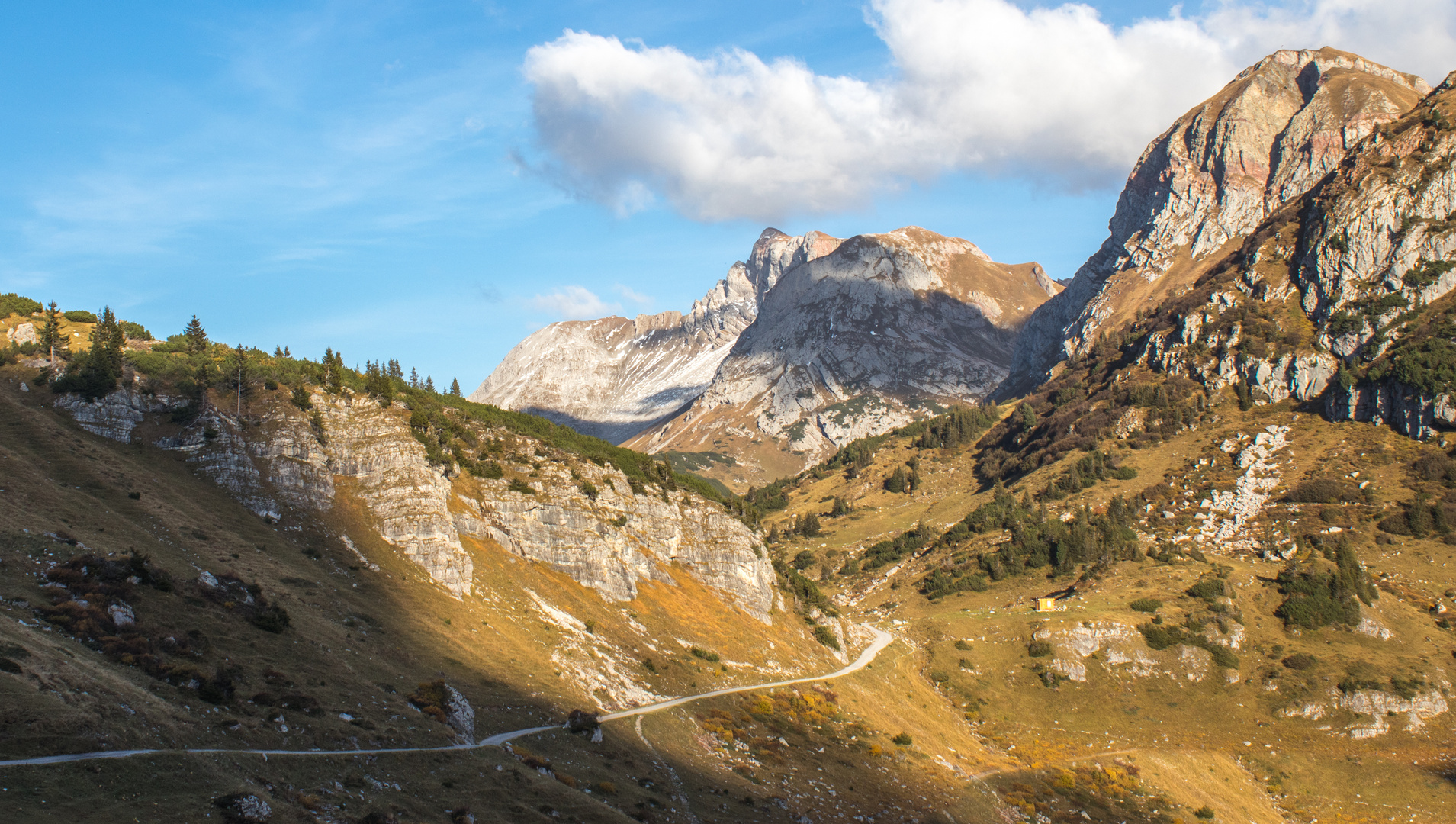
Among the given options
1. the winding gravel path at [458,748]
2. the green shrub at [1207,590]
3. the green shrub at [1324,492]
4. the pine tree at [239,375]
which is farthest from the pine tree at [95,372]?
the green shrub at [1324,492]

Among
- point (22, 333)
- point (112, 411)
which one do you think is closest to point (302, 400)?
point (112, 411)

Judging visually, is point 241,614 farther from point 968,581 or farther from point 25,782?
point 968,581

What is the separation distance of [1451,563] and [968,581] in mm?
83441

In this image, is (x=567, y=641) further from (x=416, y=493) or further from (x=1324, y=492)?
(x=1324, y=492)

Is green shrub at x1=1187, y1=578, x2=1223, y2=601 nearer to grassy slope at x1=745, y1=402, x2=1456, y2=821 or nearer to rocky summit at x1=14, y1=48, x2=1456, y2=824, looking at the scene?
rocky summit at x1=14, y1=48, x2=1456, y2=824

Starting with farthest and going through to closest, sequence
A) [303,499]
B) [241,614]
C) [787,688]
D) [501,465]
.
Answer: [501,465]
[787,688]
[303,499]
[241,614]

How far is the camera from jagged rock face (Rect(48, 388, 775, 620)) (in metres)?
82.1

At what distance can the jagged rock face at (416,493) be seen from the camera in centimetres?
8212

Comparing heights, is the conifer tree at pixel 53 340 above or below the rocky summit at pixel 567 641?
above

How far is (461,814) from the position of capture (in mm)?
38781

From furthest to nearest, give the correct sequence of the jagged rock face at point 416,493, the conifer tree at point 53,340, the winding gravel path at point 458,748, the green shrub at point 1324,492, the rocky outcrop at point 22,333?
1. the green shrub at point 1324,492
2. the rocky outcrop at point 22,333
3. the conifer tree at point 53,340
4. the jagged rock face at point 416,493
5. the winding gravel path at point 458,748

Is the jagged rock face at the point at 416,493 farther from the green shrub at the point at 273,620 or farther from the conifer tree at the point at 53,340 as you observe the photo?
the green shrub at the point at 273,620

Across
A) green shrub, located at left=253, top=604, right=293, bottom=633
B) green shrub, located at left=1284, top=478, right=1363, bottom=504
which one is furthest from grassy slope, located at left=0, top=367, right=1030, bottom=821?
green shrub, located at left=1284, top=478, right=1363, bottom=504

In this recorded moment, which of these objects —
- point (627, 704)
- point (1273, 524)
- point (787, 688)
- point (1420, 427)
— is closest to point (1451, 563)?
point (1273, 524)
